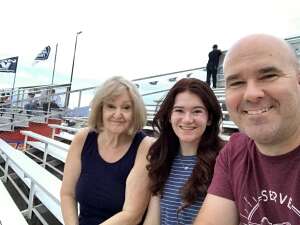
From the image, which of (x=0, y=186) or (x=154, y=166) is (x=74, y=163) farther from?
(x=0, y=186)

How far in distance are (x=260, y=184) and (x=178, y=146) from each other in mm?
725

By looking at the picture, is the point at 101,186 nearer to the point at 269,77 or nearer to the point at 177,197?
the point at 177,197

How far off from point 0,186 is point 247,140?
3.60m

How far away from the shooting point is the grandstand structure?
131 inches

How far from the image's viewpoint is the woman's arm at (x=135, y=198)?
67.6 inches

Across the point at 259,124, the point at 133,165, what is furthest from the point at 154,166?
the point at 259,124

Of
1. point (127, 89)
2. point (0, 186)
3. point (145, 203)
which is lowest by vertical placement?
point (0, 186)

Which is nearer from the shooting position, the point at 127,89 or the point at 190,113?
the point at 190,113

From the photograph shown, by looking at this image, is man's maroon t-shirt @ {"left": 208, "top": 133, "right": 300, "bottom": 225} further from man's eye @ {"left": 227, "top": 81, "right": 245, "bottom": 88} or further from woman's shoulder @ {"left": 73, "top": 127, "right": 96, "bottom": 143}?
woman's shoulder @ {"left": 73, "top": 127, "right": 96, "bottom": 143}

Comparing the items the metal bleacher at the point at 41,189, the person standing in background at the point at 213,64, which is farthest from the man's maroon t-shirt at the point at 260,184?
the person standing in background at the point at 213,64

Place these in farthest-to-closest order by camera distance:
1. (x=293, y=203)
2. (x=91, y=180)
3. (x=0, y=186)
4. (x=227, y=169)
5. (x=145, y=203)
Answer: (x=0, y=186) < (x=91, y=180) < (x=145, y=203) < (x=227, y=169) < (x=293, y=203)

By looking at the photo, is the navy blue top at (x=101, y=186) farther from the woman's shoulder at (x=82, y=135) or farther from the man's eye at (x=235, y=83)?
the man's eye at (x=235, y=83)

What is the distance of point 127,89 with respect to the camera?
195 cm

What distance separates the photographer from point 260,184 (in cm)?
102
